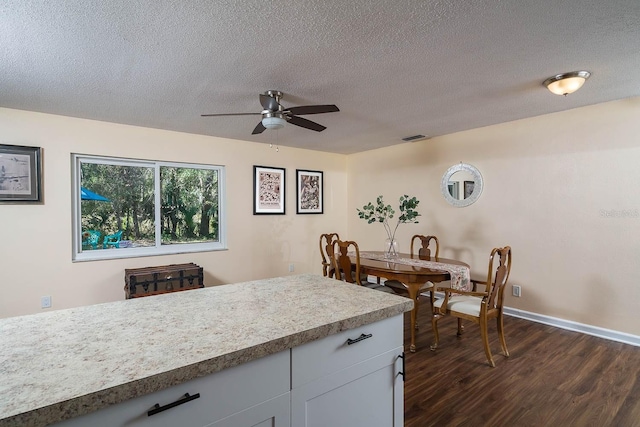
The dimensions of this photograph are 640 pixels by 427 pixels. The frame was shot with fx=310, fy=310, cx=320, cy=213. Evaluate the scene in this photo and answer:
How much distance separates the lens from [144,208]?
13.0 ft

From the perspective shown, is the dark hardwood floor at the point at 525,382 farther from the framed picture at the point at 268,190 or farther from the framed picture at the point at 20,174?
the framed picture at the point at 20,174

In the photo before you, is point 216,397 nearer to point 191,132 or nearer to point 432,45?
point 432,45

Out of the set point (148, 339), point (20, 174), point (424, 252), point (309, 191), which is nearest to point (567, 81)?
point (424, 252)

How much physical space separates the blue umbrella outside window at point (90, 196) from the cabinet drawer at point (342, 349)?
12.1 ft

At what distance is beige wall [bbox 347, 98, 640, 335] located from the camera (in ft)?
9.70

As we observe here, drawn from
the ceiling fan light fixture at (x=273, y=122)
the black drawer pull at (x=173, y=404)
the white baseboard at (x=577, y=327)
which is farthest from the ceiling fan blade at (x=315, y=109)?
the white baseboard at (x=577, y=327)

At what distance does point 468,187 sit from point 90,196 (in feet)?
15.3

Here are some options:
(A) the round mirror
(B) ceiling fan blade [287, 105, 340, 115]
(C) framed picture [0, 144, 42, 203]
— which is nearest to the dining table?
(A) the round mirror

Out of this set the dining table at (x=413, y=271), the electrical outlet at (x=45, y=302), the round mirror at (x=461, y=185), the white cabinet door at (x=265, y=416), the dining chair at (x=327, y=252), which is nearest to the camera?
the white cabinet door at (x=265, y=416)

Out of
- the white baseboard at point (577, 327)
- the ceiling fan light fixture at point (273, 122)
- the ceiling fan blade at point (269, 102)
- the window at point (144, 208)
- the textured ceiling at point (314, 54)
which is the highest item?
the textured ceiling at point (314, 54)

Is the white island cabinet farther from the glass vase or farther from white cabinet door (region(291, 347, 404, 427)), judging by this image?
the glass vase

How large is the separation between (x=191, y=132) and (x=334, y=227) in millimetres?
2883

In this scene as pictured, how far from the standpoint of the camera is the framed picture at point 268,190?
4738 millimetres

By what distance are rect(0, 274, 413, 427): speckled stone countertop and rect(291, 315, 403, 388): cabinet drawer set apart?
43 mm
